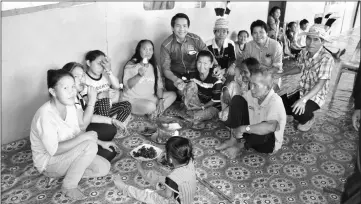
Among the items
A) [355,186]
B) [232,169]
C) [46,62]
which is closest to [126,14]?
[46,62]

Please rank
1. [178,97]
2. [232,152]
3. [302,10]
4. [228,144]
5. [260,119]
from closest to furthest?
1. [260,119]
2. [232,152]
3. [228,144]
4. [178,97]
5. [302,10]

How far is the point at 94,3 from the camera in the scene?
3.43 metres

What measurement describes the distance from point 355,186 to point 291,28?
440 centimetres

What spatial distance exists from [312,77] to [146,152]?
1816 millimetres

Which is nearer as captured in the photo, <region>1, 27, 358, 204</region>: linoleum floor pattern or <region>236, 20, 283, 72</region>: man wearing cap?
<region>1, 27, 358, 204</region>: linoleum floor pattern

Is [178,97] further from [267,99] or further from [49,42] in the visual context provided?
[49,42]

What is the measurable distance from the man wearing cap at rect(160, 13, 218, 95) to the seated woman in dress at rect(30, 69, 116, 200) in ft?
5.05

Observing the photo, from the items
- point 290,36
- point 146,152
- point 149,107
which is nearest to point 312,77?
point 149,107

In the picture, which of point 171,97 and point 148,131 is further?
point 171,97

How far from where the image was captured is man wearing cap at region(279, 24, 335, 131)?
3.35m

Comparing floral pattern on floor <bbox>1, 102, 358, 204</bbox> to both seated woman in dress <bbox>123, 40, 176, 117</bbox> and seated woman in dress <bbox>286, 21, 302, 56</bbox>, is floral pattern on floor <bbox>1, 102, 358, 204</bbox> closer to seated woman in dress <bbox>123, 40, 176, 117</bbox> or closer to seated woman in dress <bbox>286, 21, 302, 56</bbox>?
seated woman in dress <bbox>123, 40, 176, 117</bbox>

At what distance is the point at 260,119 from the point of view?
294cm

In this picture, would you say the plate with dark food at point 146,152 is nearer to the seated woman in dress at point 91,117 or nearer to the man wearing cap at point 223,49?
the seated woman in dress at point 91,117

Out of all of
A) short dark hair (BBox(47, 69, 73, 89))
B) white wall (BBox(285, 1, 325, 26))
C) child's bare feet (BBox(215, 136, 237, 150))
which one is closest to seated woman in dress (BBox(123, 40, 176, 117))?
child's bare feet (BBox(215, 136, 237, 150))
